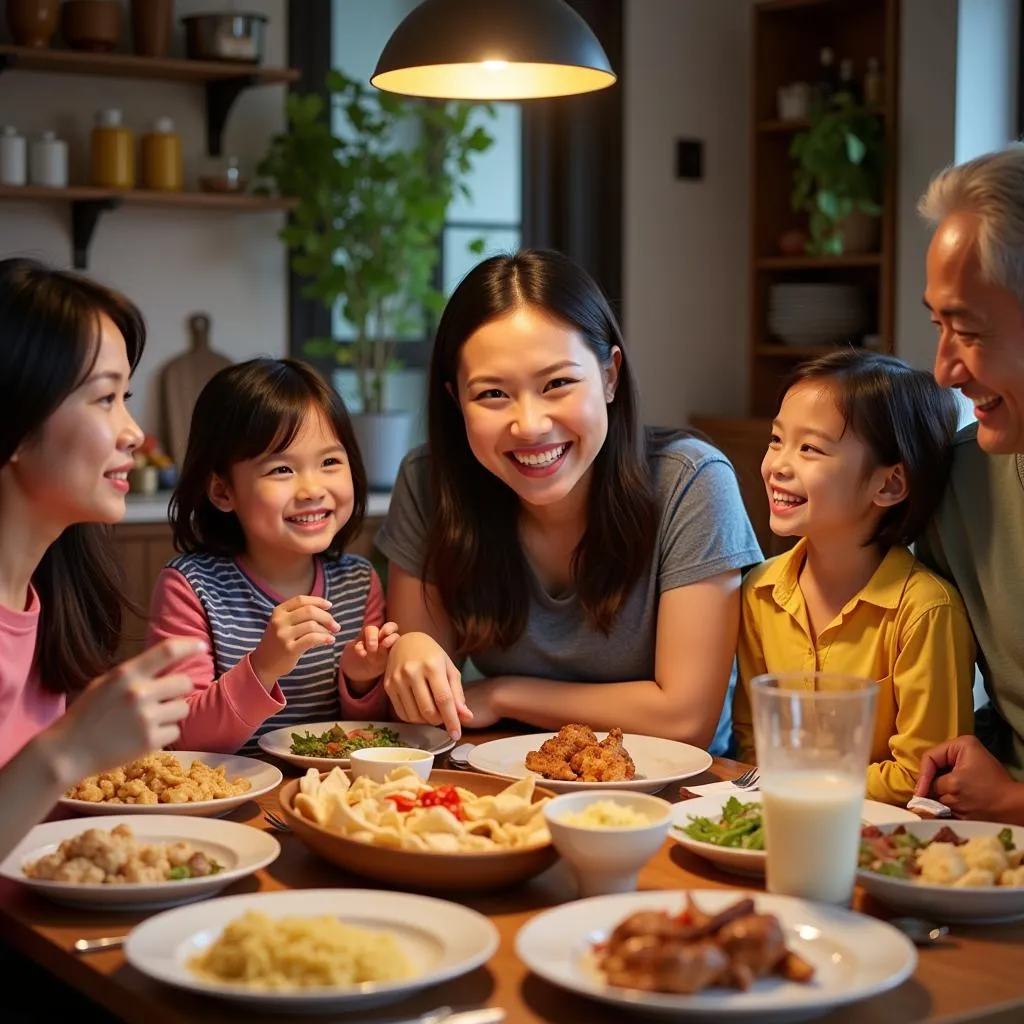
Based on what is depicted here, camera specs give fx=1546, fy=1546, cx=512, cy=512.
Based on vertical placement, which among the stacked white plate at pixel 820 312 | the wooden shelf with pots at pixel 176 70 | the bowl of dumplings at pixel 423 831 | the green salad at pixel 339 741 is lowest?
the green salad at pixel 339 741

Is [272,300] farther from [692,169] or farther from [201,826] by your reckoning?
[201,826]

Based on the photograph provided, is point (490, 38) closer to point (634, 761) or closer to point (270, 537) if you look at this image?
point (270, 537)

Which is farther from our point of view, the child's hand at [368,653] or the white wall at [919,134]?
the white wall at [919,134]

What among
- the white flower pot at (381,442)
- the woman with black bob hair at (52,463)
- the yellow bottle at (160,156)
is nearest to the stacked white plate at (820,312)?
the white flower pot at (381,442)

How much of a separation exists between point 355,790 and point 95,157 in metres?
2.98

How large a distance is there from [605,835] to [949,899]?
299mm

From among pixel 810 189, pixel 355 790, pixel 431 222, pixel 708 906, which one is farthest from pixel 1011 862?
pixel 810 189

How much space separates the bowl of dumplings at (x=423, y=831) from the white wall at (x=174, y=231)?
300 centimetres

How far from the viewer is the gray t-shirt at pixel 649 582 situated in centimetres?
217

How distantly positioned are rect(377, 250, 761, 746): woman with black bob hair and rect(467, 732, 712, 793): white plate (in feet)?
0.51

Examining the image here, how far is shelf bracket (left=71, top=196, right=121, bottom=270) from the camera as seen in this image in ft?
13.5

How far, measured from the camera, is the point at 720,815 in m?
1.60

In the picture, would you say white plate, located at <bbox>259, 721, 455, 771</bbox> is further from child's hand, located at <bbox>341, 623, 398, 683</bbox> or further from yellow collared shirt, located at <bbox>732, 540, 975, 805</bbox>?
yellow collared shirt, located at <bbox>732, 540, 975, 805</bbox>

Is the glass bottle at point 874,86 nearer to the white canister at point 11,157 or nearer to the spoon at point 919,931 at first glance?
the white canister at point 11,157
